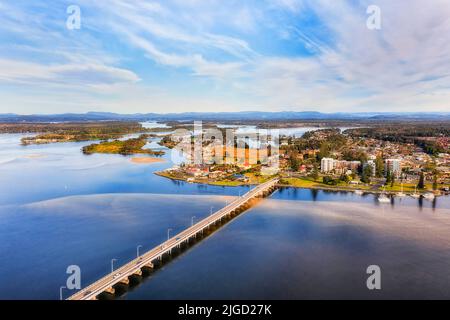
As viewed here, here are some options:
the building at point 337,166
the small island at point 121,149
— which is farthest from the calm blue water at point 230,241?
the small island at point 121,149

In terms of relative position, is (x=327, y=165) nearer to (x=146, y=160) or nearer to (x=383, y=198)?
(x=383, y=198)

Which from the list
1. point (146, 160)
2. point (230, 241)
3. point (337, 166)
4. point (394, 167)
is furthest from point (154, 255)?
point (146, 160)

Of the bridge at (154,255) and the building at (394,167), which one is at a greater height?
the building at (394,167)

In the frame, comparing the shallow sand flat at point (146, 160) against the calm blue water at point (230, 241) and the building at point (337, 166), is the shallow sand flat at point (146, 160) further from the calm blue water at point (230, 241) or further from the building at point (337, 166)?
the building at point (337, 166)

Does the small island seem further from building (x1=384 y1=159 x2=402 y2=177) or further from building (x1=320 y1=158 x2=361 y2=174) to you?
building (x1=384 y1=159 x2=402 y2=177)

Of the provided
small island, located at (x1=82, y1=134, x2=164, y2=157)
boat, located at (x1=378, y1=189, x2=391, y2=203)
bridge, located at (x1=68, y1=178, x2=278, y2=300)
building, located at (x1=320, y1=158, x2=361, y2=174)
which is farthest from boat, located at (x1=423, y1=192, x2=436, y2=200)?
small island, located at (x1=82, y1=134, x2=164, y2=157)
